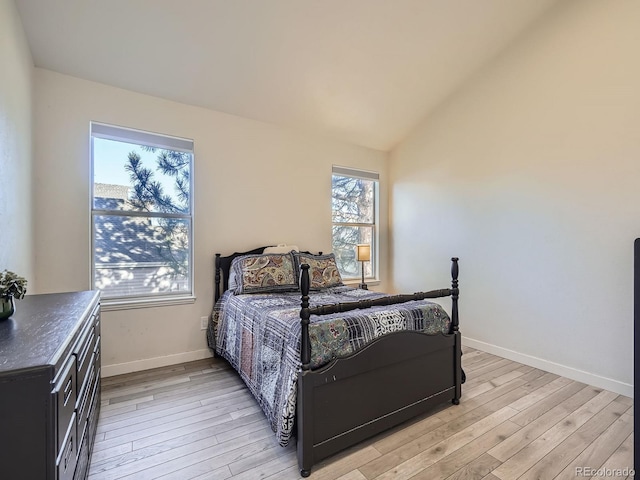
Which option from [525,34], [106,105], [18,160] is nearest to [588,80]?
[525,34]

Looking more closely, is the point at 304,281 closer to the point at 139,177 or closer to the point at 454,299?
the point at 454,299

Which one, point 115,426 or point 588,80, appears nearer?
point 115,426

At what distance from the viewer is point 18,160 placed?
2.00 m

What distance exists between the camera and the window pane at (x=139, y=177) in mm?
2695

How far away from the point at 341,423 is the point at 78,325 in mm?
1328

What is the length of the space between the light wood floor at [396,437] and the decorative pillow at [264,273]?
83cm

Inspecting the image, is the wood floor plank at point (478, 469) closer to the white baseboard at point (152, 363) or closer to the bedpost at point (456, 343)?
the bedpost at point (456, 343)

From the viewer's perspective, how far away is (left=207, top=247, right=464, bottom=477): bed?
5.22 ft

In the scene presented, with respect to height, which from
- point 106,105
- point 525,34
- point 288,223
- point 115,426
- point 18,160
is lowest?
point 115,426

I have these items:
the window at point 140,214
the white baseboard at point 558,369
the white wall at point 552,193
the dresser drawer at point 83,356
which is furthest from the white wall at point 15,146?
the white baseboard at point 558,369

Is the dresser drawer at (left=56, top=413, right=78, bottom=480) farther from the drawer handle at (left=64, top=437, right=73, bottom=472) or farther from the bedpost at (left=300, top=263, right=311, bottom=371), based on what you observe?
the bedpost at (left=300, top=263, right=311, bottom=371)

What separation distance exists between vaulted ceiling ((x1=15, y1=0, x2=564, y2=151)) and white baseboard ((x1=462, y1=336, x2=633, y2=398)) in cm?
284

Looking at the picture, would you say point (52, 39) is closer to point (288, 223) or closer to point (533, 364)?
point (288, 223)

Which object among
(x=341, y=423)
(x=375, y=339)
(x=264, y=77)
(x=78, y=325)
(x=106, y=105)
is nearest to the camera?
(x=78, y=325)
